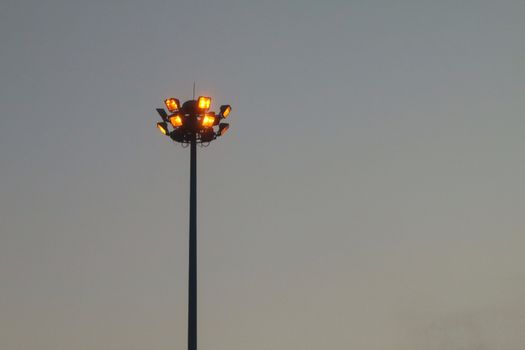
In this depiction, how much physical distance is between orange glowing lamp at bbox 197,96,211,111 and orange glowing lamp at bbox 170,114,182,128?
0.56 metres

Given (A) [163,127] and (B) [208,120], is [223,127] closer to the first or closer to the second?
(B) [208,120]

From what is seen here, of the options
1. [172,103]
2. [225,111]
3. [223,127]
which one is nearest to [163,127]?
[172,103]

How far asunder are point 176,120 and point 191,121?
1.21 ft

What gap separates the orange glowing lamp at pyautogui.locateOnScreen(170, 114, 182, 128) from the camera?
65.7ft

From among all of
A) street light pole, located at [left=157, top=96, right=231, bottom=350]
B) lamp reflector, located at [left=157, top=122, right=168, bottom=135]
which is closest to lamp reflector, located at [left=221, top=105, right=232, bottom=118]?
street light pole, located at [left=157, top=96, right=231, bottom=350]

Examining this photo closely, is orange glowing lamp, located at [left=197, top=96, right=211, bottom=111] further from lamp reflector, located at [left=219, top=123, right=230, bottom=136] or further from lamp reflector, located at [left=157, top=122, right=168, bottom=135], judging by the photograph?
lamp reflector, located at [left=157, top=122, right=168, bottom=135]

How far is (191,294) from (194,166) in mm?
3133

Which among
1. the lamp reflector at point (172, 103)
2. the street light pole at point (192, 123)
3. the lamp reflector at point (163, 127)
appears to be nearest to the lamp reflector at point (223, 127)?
the street light pole at point (192, 123)

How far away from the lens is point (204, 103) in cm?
2006

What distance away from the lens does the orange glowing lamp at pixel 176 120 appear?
20.0 m

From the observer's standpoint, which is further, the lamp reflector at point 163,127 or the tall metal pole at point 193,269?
the lamp reflector at point 163,127

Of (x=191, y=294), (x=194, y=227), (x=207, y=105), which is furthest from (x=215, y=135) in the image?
(x=191, y=294)

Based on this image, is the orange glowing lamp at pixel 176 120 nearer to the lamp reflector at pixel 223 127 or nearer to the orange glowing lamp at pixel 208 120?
the orange glowing lamp at pixel 208 120

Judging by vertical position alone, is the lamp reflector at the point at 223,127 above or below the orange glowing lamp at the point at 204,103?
below
